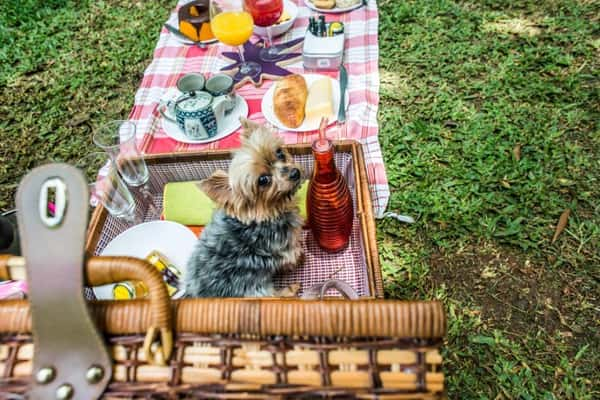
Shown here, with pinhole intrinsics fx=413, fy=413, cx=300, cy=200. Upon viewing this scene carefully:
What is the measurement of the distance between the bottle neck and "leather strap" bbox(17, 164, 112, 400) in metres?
0.80

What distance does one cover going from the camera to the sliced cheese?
202 centimetres

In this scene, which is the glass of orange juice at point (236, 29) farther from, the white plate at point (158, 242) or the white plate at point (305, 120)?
the white plate at point (158, 242)

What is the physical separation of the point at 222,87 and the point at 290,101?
1.15ft

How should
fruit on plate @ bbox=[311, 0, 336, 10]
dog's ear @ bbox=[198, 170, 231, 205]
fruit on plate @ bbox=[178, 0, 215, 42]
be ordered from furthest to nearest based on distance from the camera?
fruit on plate @ bbox=[311, 0, 336, 10] → fruit on plate @ bbox=[178, 0, 215, 42] → dog's ear @ bbox=[198, 170, 231, 205]

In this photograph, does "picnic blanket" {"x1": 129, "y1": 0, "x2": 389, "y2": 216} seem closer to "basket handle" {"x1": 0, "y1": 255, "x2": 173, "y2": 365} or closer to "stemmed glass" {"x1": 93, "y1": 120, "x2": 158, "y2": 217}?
"stemmed glass" {"x1": 93, "y1": 120, "x2": 158, "y2": 217}

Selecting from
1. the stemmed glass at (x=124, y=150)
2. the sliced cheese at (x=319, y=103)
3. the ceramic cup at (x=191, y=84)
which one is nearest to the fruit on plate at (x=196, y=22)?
the ceramic cup at (x=191, y=84)

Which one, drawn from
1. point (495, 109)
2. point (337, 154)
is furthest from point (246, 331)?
point (495, 109)

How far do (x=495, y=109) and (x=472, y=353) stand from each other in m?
1.65

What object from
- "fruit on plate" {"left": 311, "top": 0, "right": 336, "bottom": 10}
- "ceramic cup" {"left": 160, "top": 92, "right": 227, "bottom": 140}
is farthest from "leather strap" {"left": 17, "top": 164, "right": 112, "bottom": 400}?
"fruit on plate" {"left": 311, "top": 0, "right": 336, "bottom": 10}

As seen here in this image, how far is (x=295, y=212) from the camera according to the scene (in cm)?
166

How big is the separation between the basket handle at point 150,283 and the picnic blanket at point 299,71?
1.29 metres

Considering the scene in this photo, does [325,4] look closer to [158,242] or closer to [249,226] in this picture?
[249,226]

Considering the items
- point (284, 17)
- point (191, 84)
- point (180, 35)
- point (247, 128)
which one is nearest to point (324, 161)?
point (247, 128)

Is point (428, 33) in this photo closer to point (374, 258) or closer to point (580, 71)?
point (580, 71)
